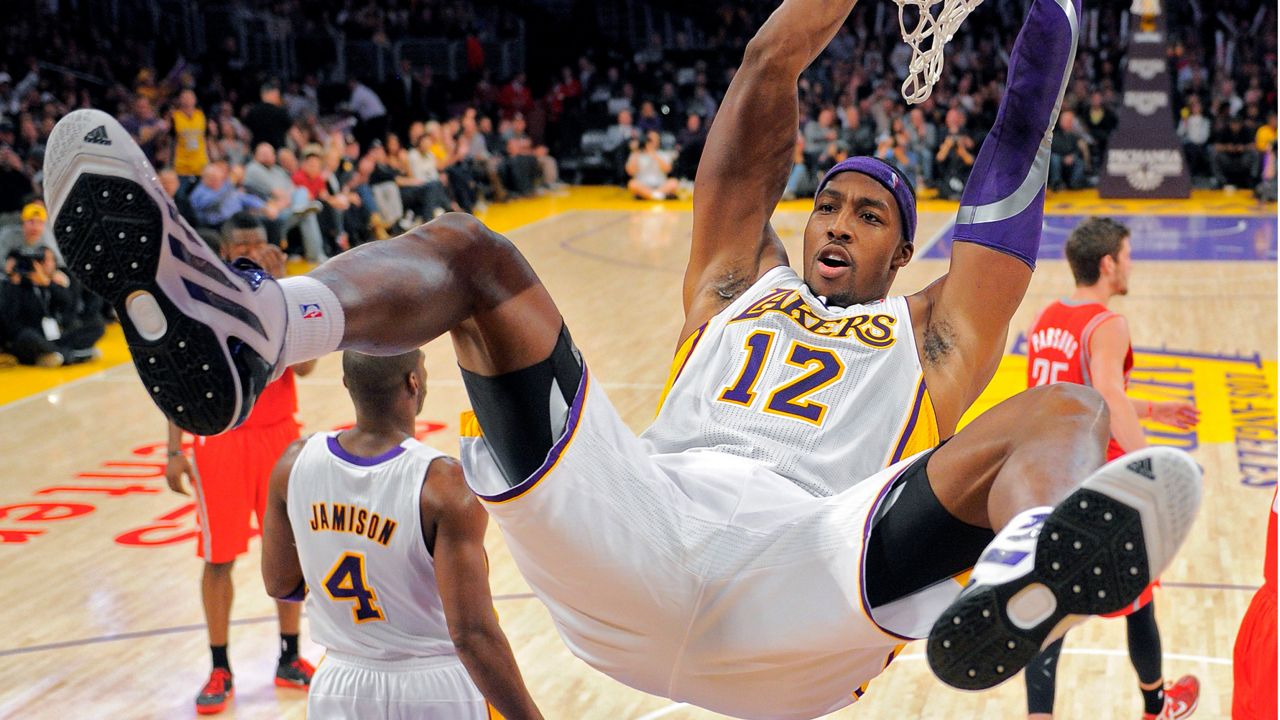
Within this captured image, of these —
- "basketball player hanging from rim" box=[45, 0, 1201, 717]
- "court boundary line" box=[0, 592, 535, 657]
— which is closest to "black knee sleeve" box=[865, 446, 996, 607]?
"basketball player hanging from rim" box=[45, 0, 1201, 717]

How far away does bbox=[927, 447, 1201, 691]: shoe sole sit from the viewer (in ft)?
7.30

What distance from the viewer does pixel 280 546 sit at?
14.0 ft

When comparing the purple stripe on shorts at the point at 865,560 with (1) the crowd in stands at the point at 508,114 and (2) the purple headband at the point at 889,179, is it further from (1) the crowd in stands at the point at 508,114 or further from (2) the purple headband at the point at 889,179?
(1) the crowd in stands at the point at 508,114

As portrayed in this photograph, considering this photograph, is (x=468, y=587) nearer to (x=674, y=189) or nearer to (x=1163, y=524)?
(x=1163, y=524)

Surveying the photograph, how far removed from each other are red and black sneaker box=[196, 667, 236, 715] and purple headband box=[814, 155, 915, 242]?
3235 millimetres

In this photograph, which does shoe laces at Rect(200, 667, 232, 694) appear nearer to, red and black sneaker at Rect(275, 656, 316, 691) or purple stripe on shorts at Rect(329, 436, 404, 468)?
red and black sneaker at Rect(275, 656, 316, 691)

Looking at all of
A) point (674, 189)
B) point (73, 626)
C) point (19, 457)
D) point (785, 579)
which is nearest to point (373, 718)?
point (785, 579)

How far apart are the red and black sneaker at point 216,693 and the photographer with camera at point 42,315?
240 inches

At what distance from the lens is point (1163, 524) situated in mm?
2230

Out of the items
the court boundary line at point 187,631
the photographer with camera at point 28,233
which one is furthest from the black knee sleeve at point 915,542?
the photographer with camera at point 28,233

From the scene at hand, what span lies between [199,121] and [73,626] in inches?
416

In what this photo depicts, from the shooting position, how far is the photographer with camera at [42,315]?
10758 millimetres

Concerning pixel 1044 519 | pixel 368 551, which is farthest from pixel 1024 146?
pixel 368 551

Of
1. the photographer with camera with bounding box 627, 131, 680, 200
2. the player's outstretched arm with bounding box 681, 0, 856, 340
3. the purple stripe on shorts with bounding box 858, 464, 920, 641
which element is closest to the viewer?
the purple stripe on shorts with bounding box 858, 464, 920, 641
